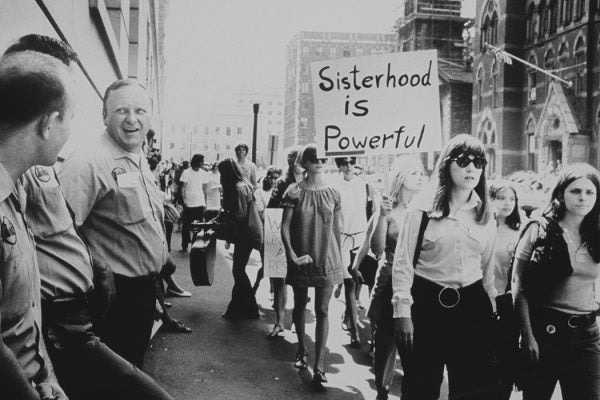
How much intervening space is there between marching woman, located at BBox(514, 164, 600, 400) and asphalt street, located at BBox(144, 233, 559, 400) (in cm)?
166

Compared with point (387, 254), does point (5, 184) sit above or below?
above

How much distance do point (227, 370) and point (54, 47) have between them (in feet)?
12.2

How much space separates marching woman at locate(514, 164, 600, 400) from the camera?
136 inches

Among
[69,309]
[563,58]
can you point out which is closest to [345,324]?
[69,309]

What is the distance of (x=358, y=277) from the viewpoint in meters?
5.84

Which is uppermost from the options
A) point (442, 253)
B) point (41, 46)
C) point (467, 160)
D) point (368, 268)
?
point (41, 46)

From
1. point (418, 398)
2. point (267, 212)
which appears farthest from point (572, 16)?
point (418, 398)

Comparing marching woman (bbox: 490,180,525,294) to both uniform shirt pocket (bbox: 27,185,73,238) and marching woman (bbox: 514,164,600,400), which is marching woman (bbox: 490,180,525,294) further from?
uniform shirt pocket (bbox: 27,185,73,238)

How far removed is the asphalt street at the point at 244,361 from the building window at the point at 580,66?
3320 cm

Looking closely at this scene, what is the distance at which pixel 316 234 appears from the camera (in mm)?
5449

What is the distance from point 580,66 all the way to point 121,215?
125ft

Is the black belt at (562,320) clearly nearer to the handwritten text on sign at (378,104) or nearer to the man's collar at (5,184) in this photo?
the handwritten text on sign at (378,104)

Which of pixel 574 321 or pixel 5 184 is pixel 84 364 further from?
pixel 574 321

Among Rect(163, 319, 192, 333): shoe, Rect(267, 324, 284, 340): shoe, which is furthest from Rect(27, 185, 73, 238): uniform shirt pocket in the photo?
Rect(163, 319, 192, 333): shoe
